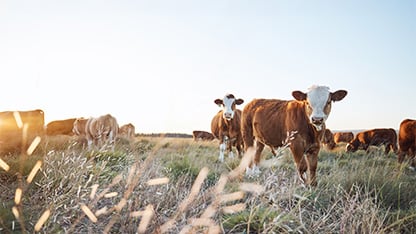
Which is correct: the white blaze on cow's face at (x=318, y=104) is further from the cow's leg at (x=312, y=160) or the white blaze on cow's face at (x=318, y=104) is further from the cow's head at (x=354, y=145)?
the cow's head at (x=354, y=145)

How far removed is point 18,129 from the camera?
8.34m

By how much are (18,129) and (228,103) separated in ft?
23.5

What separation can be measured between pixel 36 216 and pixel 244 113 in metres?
6.74

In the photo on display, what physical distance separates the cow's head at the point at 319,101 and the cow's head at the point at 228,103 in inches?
247

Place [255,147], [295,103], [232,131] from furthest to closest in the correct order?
[232,131] → [255,147] → [295,103]

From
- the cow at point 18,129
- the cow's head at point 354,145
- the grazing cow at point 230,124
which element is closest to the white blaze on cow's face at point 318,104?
the cow at point 18,129

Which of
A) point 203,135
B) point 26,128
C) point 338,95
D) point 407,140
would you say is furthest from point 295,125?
point 203,135

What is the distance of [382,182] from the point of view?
505cm

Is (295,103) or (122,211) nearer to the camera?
(122,211)

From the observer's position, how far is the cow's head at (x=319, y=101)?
5840 millimetres

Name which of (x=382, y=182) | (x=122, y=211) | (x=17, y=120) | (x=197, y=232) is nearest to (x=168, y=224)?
(x=197, y=232)

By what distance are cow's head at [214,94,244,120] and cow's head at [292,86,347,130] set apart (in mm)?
6286

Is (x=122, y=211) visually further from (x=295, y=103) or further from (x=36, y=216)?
(x=295, y=103)

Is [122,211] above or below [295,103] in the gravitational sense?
below
